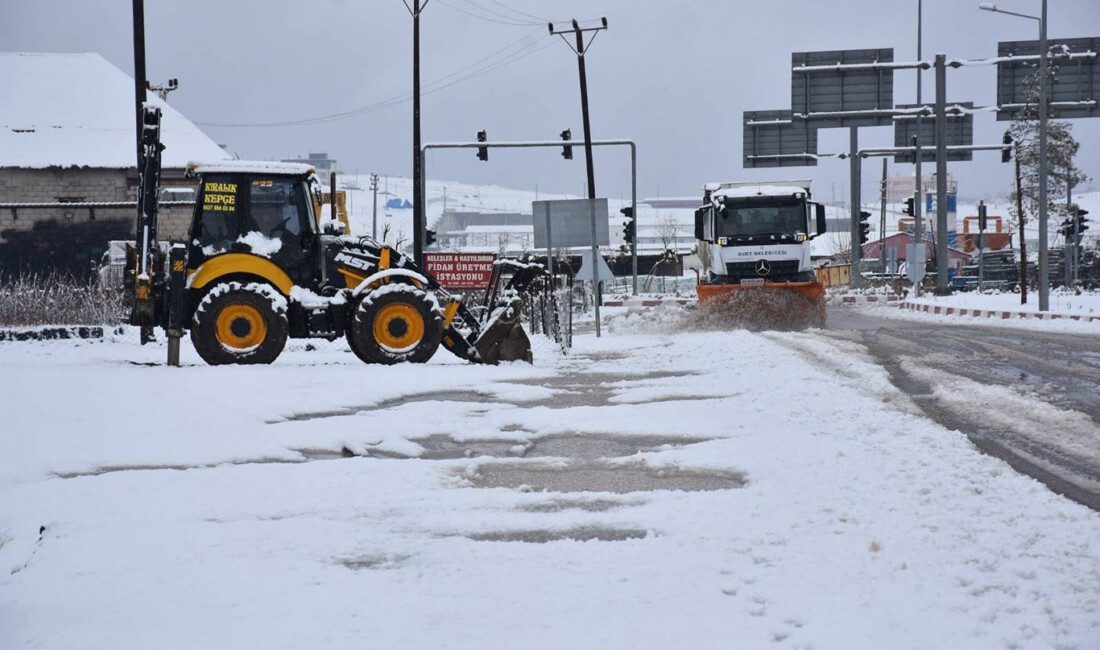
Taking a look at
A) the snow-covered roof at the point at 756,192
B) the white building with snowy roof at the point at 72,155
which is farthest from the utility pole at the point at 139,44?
the white building with snowy roof at the point at 72,155

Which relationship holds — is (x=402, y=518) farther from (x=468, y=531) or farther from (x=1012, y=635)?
(x=1012, y=635)

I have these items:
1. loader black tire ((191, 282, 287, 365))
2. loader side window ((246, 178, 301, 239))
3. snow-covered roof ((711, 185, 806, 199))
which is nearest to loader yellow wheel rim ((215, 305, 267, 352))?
loader black tire ((191, 282, 287, 365))

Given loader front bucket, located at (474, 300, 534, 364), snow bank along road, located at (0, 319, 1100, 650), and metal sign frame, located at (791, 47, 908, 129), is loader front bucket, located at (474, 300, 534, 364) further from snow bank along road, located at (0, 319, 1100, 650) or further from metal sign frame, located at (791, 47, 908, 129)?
metal sign frame, located at (791, 47, 908, 129)

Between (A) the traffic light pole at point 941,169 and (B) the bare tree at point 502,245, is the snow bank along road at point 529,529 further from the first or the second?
(A) the traffic light pole at point 941,169

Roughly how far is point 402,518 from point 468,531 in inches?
18.9

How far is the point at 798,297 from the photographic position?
2428 cm

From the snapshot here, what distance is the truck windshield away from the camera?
25.8 meters

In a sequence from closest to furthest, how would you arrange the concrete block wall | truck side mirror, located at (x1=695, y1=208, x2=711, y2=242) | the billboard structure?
the billboard structure → truck side mirror, located at (x1=695, y1=208, x2=711, y2=242) → the concrete block wall

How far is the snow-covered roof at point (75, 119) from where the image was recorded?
44.8m

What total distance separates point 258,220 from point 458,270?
1287 cm

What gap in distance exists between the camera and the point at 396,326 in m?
15.3

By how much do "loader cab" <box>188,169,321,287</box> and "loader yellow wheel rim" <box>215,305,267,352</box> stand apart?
2.37 ft

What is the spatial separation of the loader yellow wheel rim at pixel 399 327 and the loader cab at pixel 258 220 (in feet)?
3.84

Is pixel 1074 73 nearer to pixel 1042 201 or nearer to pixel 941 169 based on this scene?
pixel 941 169
